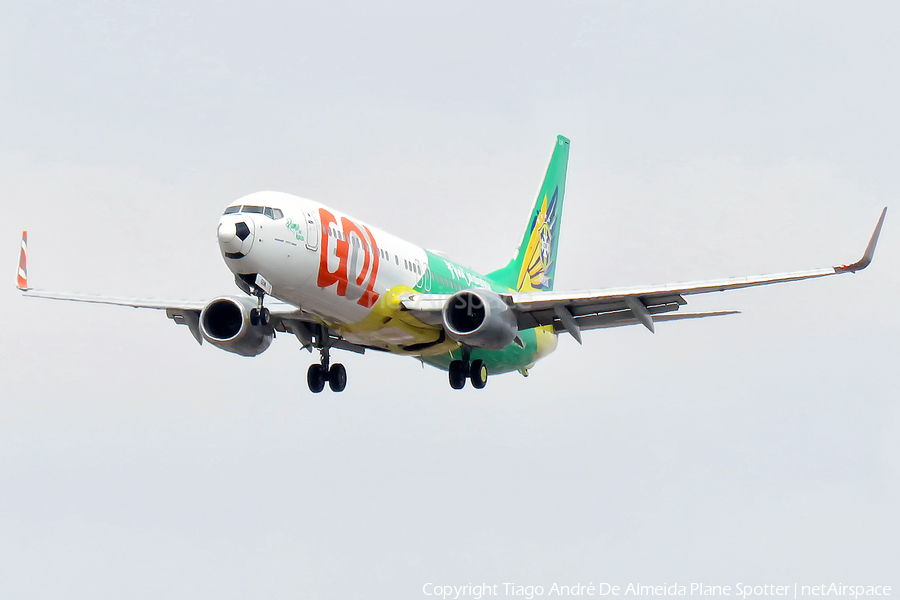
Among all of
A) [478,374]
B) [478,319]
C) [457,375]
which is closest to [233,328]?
[478,319]

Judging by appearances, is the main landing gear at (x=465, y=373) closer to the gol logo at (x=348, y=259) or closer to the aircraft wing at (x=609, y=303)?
the aircraft wing at (x=609, y=303)

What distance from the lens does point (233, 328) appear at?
36.1m

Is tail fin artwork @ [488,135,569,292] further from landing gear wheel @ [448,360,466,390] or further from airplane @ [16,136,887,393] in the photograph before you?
landing gear wheel @ [448,360,466,390]

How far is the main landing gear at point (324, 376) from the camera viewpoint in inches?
1534

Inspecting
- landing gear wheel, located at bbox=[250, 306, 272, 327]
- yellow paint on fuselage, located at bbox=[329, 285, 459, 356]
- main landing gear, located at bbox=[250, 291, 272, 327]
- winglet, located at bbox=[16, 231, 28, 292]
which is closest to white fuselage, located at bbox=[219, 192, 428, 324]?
yellow paint on fuselage, located at bbox=[329, 285, 459, 356]

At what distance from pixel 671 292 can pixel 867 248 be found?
5.97 metres

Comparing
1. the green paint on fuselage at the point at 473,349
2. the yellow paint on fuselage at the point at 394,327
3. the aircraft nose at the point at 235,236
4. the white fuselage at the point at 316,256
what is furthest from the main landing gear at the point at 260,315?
the green paint on fuselage at the point at 473,349

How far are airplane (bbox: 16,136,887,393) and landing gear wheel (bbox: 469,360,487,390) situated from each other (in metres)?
0.03

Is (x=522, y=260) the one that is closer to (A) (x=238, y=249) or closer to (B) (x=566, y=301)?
(B) (x=566, y=301)

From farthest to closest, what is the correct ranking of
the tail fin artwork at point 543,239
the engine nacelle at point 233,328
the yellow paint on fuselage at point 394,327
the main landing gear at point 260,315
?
the tail fin artwork at point 543,239 < the engine nacelle at point 233,328 < the yellow paint on fuselage at point 394,327 < the main landing gear at point 260,315

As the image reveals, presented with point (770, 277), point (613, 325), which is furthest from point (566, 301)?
point (770, 277)

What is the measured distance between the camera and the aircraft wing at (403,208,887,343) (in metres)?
33.3

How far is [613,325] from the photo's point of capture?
38.4 m

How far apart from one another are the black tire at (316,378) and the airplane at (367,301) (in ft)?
0.11
